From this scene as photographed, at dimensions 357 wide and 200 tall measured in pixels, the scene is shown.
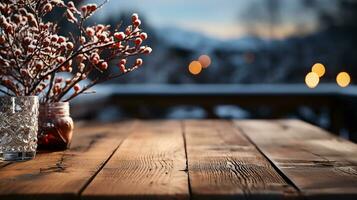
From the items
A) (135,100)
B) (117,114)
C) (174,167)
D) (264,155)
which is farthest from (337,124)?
(174,167)

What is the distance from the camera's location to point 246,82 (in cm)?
610

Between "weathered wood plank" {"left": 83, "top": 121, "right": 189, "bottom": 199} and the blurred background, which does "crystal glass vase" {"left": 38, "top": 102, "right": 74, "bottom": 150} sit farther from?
Result: the blurred background

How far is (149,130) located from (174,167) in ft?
2.97

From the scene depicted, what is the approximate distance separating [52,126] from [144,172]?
1.48 ft

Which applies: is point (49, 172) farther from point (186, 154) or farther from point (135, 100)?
point (135, 100)

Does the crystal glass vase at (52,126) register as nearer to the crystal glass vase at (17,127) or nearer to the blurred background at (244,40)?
the crystal glass vase at (17,127)

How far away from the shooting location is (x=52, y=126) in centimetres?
141

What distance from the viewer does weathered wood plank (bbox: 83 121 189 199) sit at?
2.76 feet

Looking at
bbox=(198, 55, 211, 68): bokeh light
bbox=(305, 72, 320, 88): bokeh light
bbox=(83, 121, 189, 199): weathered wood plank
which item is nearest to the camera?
bbox=(83, 121, 189, 199): weathered wood plank

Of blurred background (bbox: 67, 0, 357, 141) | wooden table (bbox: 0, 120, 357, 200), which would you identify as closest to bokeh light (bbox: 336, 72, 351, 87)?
blurred background (bbox: 67, 0, 357, 141)

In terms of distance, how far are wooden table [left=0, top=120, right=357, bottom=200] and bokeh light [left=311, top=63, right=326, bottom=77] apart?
4.24 m

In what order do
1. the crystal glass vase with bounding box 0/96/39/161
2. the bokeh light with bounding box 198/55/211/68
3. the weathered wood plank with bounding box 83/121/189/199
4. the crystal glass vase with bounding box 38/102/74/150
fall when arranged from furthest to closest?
the bokeh light with bounding box 198/55/211/68, the crystal glass vase with bounding box 38/102/74/150, the crystal glass vase with bounding box 0/96/39/161, the weathered wood plank with bounding box 83/121/189/199

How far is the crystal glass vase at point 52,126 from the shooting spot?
54.9 inches

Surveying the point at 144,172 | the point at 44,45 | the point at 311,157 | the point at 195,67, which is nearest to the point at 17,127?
the point at 44,45
